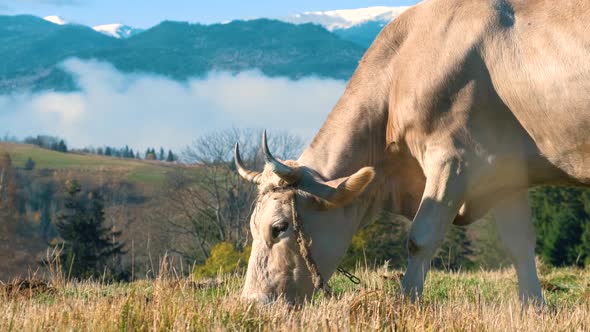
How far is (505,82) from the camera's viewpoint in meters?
7.66

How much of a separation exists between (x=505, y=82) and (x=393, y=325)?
9.70 ft

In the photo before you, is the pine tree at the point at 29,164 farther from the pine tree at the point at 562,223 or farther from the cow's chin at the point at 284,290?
the cow's chin at the point at 284,290

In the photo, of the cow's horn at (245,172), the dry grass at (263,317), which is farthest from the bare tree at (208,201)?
the dry grass at (263,317)

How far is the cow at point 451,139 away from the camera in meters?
7.44

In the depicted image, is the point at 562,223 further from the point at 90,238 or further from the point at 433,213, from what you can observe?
the point at 433,213

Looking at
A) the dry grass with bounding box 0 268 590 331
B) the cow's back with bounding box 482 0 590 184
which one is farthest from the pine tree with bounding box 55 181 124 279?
the dry grass with bounding box 0 268 590 331

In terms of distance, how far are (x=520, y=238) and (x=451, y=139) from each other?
1.87 meters

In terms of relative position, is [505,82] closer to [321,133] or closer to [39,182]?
[321,133]

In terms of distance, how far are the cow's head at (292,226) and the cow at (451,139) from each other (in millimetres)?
10

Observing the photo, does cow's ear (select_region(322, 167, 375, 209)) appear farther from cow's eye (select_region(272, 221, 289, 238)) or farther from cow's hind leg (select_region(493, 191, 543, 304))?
cow's hind leg (select_region(493, 191, 543, 304))

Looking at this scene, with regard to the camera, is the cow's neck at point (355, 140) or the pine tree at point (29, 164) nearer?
the cow's neck at point (355, 140)

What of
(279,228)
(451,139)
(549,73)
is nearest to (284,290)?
(279,228)

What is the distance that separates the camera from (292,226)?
25.8ft

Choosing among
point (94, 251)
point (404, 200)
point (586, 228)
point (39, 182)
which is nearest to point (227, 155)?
point (94, 251)
